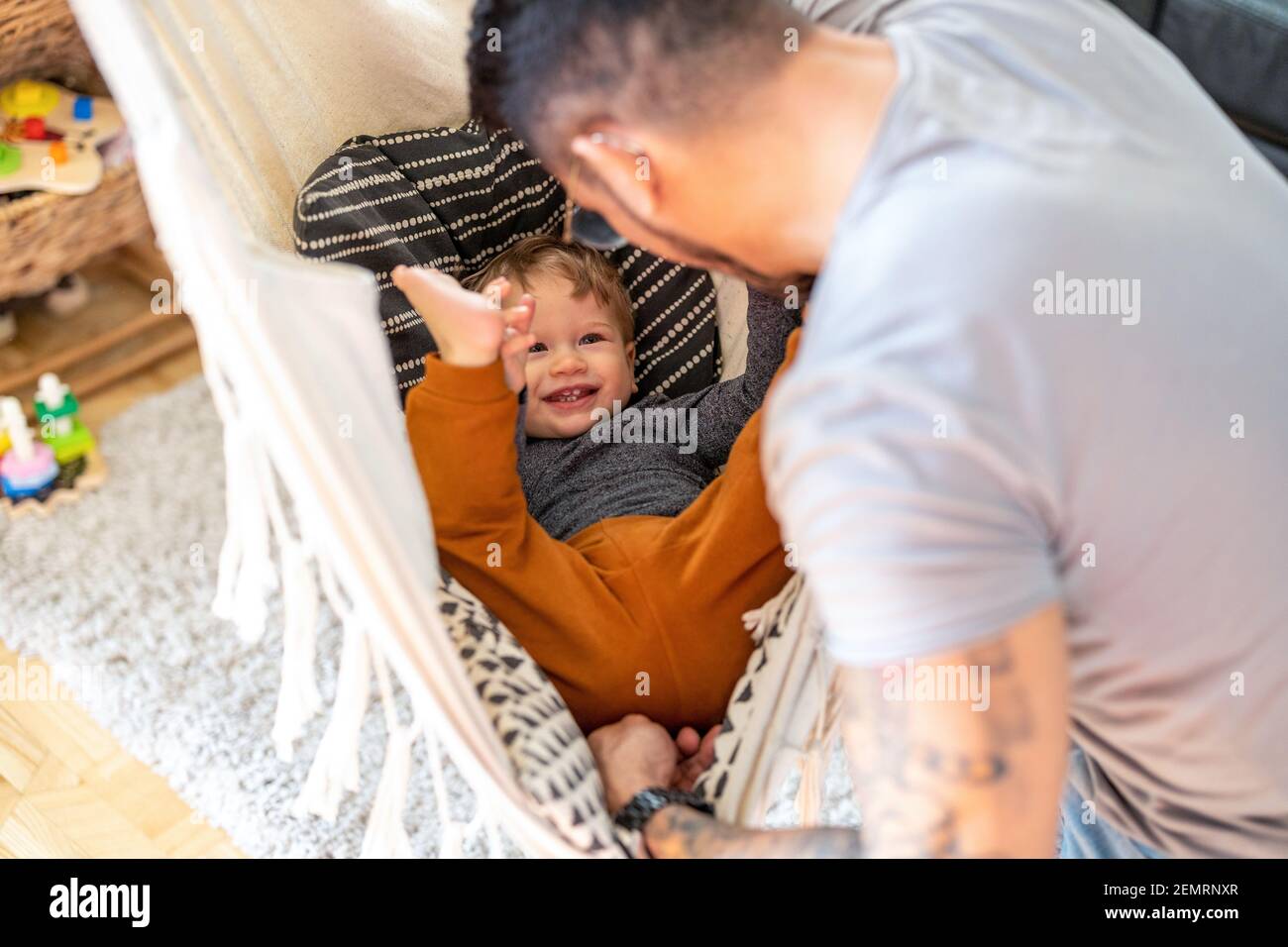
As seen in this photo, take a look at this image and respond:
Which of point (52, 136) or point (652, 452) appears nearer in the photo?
point (652, 452)

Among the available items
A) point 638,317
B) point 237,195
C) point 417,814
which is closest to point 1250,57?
point 638,317

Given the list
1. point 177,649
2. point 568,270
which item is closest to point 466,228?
point 568,270

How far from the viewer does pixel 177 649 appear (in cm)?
163

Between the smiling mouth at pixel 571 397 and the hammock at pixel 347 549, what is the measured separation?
39 centimetres

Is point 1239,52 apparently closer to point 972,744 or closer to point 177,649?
point 972,744

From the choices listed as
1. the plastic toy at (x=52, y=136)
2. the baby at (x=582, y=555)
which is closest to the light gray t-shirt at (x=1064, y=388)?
the baby at (x=582, y=555)

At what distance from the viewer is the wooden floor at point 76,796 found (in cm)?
144

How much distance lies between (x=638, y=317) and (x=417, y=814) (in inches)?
24.6

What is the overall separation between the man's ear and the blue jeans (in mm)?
527

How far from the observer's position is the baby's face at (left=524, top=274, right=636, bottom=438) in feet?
4.76

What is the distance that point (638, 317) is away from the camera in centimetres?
156

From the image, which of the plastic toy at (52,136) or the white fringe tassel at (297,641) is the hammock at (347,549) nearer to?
the white fringe tassel at (297,641)

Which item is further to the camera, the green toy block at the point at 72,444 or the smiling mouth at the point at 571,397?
the green toy block at the point at 72,444

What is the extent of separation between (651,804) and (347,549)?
0.32 m
